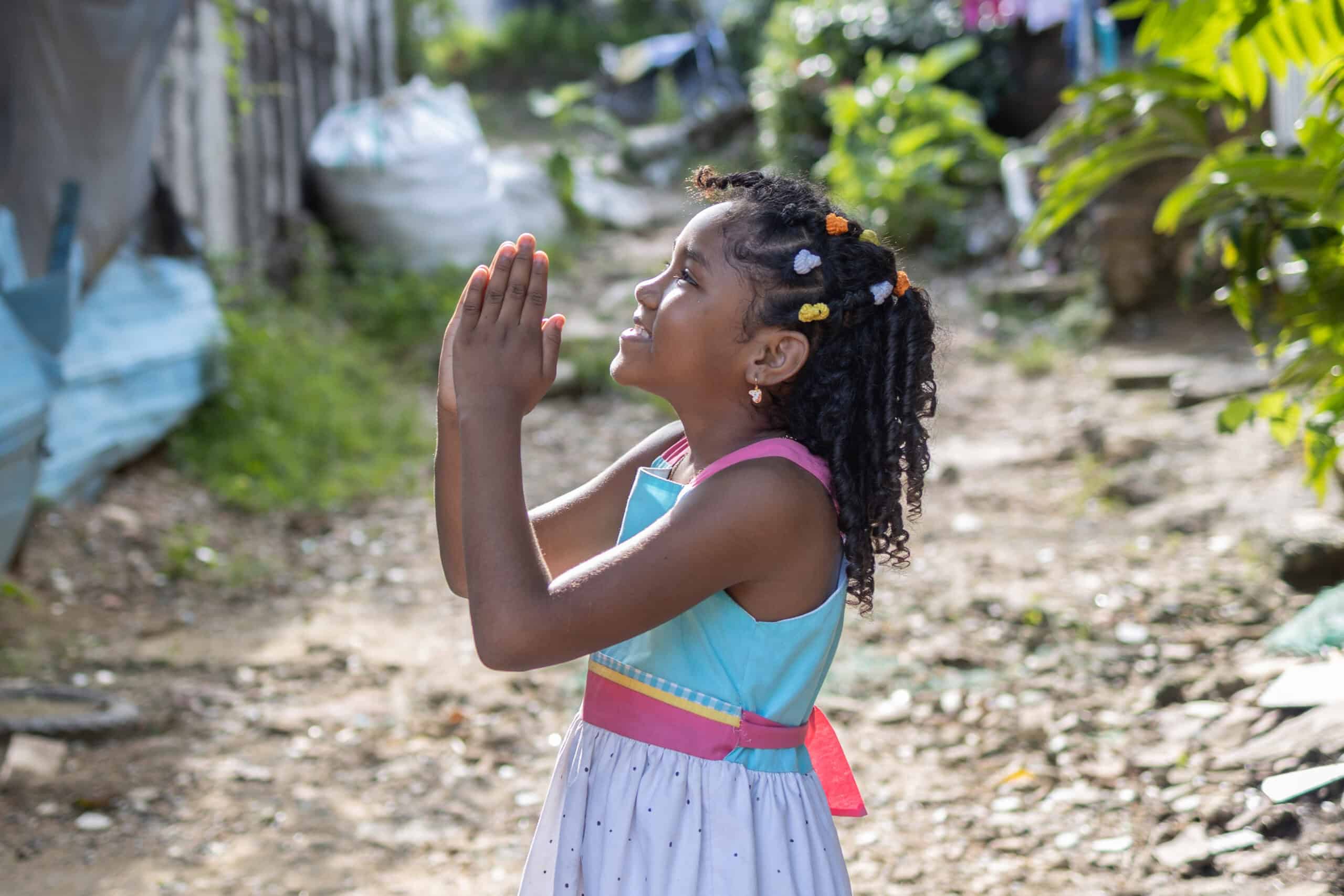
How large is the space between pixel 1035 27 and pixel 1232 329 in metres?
3.78

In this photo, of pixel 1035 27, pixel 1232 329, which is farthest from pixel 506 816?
pixel 1035 27

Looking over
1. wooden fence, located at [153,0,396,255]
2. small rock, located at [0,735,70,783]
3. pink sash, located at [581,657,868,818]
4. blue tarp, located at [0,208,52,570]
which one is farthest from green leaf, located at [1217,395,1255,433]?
wooden fence, located at [153,0,396,255]

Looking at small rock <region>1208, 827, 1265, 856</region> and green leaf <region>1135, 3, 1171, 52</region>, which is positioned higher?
green leaf <region>1135, 3, 1171, 52</region>

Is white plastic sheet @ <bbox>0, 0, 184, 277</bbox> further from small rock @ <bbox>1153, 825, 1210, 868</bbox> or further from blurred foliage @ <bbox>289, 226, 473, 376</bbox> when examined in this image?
small rock @ <bbox>1153, 825, 1210, 868</bbox>

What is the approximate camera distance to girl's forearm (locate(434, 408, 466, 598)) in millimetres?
1439

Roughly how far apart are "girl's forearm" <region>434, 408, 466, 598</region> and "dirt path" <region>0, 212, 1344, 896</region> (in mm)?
1166

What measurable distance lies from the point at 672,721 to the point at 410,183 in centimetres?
640

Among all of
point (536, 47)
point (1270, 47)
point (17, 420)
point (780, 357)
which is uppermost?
point (536, 47)

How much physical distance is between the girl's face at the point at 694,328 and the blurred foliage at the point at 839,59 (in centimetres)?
898

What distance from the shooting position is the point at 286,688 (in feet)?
10.8

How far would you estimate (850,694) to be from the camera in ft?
10.5

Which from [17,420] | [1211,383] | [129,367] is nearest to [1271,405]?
[17,420]

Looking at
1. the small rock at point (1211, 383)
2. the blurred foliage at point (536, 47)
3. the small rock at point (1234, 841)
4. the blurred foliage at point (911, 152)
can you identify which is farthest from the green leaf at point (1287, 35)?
the blurred foliage at point (536, 47)

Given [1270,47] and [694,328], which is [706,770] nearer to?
[694,328]
